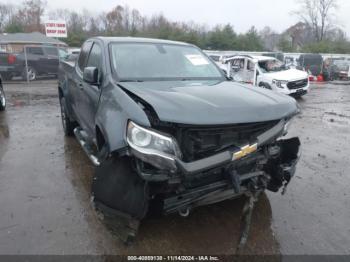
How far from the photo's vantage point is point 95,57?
14.1 feet

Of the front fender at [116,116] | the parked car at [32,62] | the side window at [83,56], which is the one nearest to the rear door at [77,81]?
the side window at [83,56]

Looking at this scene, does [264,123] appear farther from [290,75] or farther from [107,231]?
[290,75]

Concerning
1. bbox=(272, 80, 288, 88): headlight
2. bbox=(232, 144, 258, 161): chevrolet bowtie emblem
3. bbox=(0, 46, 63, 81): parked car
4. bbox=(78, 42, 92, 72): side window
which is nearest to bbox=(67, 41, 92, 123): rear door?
bbox=(78, 42, 92, 72): side window

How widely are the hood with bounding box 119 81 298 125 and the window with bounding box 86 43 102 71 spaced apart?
86 cm

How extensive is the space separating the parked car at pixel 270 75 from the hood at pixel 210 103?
9083 millimetres

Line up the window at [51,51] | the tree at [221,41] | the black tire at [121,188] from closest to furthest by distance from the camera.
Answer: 1. the black tire at [121,188]
2. the window at [51,51]
3. the tree at [221,41]

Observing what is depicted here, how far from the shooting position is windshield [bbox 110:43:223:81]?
3730 mm

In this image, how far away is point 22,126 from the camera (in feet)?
23.4

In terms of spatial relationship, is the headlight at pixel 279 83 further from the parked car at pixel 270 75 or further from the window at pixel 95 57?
the window at pixel 95 57

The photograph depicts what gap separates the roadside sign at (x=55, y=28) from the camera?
1968 centimetres

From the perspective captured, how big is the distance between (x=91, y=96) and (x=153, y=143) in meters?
1.69

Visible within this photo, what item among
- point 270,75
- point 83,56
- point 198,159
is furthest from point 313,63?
point 198,159

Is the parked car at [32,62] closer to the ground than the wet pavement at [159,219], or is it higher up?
higher up

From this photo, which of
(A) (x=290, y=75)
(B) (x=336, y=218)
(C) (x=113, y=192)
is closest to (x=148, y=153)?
(C) (x=113, y=192)
